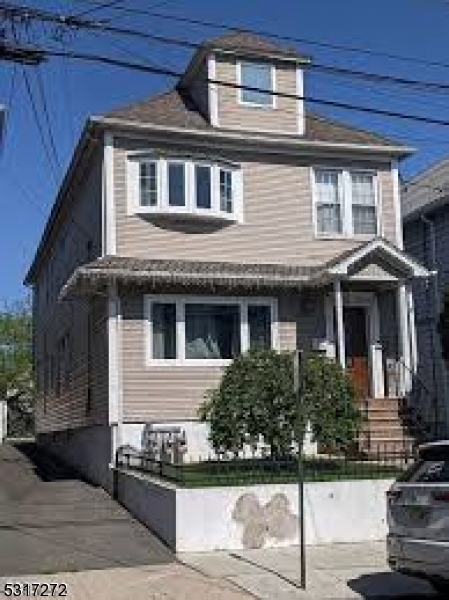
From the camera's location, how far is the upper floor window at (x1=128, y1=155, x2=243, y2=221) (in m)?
21.1

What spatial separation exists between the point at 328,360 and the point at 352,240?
6237 millimetres

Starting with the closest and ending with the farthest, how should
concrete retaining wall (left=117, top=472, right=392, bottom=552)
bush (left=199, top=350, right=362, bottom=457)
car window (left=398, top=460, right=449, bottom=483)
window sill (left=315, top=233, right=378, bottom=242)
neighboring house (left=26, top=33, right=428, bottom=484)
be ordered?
car window (left=398, top=460, right=449, bottom=483), concrete retaining wall (left=117, top=472, right=392, bottom=552), bush (left=199, top=350, right=362, bottom=457), neighboring house (left=26, top=33, right=428, bottom=484), window sill (left=315, top=233, right=378, bottom=242)

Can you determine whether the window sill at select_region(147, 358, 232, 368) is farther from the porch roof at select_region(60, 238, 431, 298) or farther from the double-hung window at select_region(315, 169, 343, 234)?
the double-hung window at select_region(315, 169, 343, 234)

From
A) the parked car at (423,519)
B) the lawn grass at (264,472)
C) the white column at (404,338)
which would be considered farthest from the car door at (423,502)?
the white column at (404,338)

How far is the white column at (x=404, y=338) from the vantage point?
856 inches

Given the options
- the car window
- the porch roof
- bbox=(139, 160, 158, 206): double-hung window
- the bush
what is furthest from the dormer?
the car window

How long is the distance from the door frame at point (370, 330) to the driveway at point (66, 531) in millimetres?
6288

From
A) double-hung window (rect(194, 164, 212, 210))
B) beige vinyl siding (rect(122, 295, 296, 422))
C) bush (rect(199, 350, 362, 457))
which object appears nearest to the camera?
bush (rect(199, 350, 362, 457))

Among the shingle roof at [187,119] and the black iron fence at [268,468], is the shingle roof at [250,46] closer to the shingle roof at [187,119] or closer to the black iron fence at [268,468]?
the shingle roof at [187,119]

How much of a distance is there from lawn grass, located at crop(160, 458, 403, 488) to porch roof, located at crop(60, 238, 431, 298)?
4.64 meters

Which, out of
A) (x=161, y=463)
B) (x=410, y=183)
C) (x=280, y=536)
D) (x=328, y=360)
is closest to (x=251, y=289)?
(x=328, y=360)

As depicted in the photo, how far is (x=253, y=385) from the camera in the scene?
16.2m

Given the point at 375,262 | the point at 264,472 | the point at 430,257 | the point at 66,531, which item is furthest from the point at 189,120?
the point at 66,531

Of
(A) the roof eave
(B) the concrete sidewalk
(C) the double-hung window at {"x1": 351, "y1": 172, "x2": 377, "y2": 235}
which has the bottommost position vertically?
(B) the concrete sidewalk
